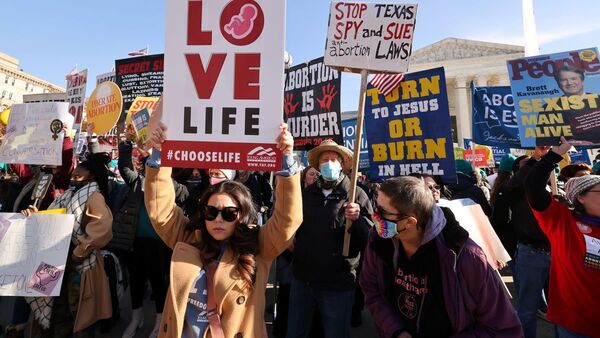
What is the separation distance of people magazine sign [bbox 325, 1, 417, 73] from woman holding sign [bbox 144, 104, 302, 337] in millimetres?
1298

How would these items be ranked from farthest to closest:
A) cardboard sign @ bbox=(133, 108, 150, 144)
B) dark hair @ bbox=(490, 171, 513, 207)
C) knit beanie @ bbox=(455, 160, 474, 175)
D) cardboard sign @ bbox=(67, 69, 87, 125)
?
cardboard sign @ bbox=(67, 69, 87, 125) < knit beanie @ bbox=(455, 160, 474, 175) < cardboard sign @ bbox=(133, 108, 150, 144) < dark hair @ bbox=(490, 171, 513, 207)

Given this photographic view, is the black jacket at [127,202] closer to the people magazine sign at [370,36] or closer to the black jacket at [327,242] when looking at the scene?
the black jacket at [327,242]

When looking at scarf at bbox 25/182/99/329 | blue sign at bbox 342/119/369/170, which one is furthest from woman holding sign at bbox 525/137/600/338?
blue sign at bbox 342/119/369/170

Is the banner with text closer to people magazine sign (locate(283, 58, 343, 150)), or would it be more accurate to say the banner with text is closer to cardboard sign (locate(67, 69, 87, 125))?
cardboard sign (locate(67, 69, 87, 125))

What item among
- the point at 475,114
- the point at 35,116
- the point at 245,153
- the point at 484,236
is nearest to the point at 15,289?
the point at 35,116

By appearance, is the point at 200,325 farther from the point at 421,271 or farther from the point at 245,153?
the point at 421,271

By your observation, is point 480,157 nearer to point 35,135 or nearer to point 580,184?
point 580,184

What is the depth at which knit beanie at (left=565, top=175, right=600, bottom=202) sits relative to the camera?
2184 millimetres

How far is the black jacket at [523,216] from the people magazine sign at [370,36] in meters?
1.69

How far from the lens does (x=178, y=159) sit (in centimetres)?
188

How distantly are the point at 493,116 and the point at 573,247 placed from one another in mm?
5132

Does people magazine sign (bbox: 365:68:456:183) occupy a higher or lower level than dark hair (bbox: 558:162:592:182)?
higher

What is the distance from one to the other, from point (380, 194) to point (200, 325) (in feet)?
3.69

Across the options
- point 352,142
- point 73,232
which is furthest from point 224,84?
point 352,142
